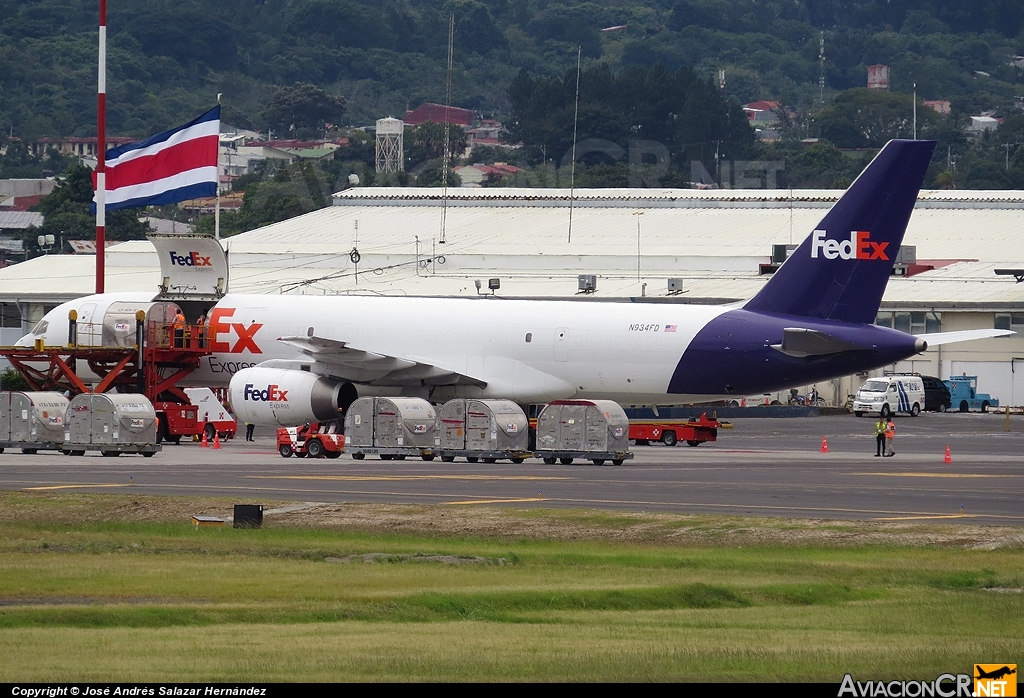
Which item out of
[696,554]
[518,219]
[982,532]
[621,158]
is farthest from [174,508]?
[621,158]

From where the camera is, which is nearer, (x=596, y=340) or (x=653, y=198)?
(x=596, y=340)

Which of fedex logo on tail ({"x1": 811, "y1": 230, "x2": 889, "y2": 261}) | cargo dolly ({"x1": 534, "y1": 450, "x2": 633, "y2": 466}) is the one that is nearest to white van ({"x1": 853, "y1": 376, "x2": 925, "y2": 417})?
fedex logo on tail ({"x1": 811, "y1": 230, "x2": 889, "y2": 261})

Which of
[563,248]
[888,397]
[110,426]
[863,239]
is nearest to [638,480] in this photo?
[863,239]

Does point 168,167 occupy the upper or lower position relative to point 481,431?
upper

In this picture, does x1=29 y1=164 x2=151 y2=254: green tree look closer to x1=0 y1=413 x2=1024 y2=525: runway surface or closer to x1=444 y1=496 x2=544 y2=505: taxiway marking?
x1=0 y1=413 x2=1024 y2=525: runway surface

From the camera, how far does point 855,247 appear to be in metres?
48.9

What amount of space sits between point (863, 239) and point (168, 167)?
25.3 meters

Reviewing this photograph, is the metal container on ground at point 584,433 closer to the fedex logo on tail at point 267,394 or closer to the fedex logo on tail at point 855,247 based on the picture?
the fedex logo on tail at point 855,247

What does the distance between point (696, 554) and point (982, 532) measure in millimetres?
5444

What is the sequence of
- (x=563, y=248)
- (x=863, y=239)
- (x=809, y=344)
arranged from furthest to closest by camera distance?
(x=563, y=248), (x=863, y=239), (x=809, y=344)

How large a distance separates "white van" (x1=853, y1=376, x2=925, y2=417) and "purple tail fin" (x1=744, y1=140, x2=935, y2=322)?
28.5 m

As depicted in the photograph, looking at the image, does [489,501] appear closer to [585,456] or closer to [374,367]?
[585,456]

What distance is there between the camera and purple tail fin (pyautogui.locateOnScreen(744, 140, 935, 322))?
4862 centimetres

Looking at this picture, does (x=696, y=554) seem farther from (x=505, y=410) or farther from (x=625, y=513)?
(x=505, y=410)
